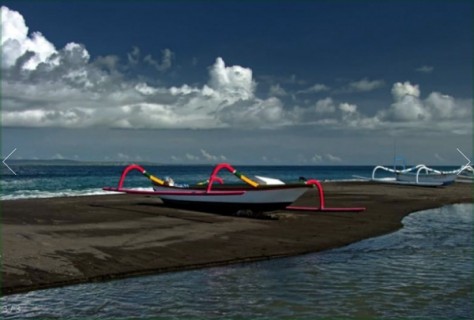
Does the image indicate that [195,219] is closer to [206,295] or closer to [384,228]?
[384,228]

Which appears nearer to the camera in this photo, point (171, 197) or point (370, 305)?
point (370, 305)

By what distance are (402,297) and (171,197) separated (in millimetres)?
18090

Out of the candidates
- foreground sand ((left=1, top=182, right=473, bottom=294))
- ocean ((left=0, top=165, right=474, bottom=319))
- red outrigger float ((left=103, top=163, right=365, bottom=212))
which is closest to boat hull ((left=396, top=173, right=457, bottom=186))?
foreground sand ((left=1, top=182, right=473, bottom=294))

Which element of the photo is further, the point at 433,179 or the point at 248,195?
the point at 433,179

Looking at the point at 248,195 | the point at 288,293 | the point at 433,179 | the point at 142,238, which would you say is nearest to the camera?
the point at 288,293

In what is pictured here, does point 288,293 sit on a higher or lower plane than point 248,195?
lower

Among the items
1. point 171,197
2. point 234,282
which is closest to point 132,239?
point 234,282

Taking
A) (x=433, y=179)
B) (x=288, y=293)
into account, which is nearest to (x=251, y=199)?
(x=288, y=293)

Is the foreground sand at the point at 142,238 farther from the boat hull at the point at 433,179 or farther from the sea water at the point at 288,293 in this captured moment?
the boat hull at the point at 433,179

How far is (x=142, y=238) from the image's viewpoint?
18109 mm

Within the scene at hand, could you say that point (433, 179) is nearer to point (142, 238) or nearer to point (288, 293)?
point (142, 238)

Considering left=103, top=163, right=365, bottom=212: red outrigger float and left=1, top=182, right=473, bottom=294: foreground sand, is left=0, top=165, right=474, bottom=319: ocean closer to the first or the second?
left=1, top=182, right=473, bottom=294: foreground sand

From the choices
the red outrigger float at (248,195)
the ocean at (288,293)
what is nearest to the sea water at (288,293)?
the ocean at (288,293)

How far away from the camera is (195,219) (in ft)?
78.6
